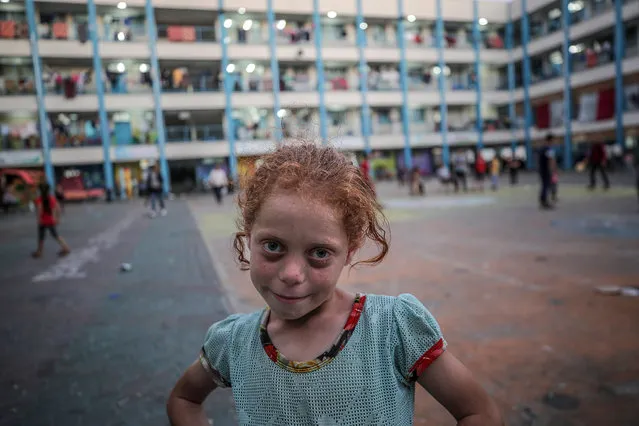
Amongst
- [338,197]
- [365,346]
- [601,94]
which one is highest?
[601,94]

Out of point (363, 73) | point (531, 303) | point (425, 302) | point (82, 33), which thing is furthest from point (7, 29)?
point (531, 303)

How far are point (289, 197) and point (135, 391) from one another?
189 centimetres

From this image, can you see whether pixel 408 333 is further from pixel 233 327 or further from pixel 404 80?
pixel 404 80

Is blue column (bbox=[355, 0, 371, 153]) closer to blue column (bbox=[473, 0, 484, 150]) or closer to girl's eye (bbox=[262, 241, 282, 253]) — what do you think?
blue column (bbox=[473, 0, 484, 150])

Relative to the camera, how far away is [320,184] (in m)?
1.11

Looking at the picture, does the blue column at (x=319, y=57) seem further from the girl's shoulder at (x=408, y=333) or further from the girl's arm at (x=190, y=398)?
the girl's shoulder at (x=408, y=333)

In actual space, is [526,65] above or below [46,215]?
above

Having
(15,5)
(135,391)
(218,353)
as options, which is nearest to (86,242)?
(135,391)

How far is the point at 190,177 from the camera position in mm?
31500

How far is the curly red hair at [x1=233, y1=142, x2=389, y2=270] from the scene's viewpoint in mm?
1114

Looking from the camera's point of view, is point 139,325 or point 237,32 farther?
point 237,32

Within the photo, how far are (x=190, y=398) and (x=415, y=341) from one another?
2.38 ft

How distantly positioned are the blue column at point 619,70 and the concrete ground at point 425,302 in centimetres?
2422

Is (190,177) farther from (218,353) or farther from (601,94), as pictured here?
(218,353)
